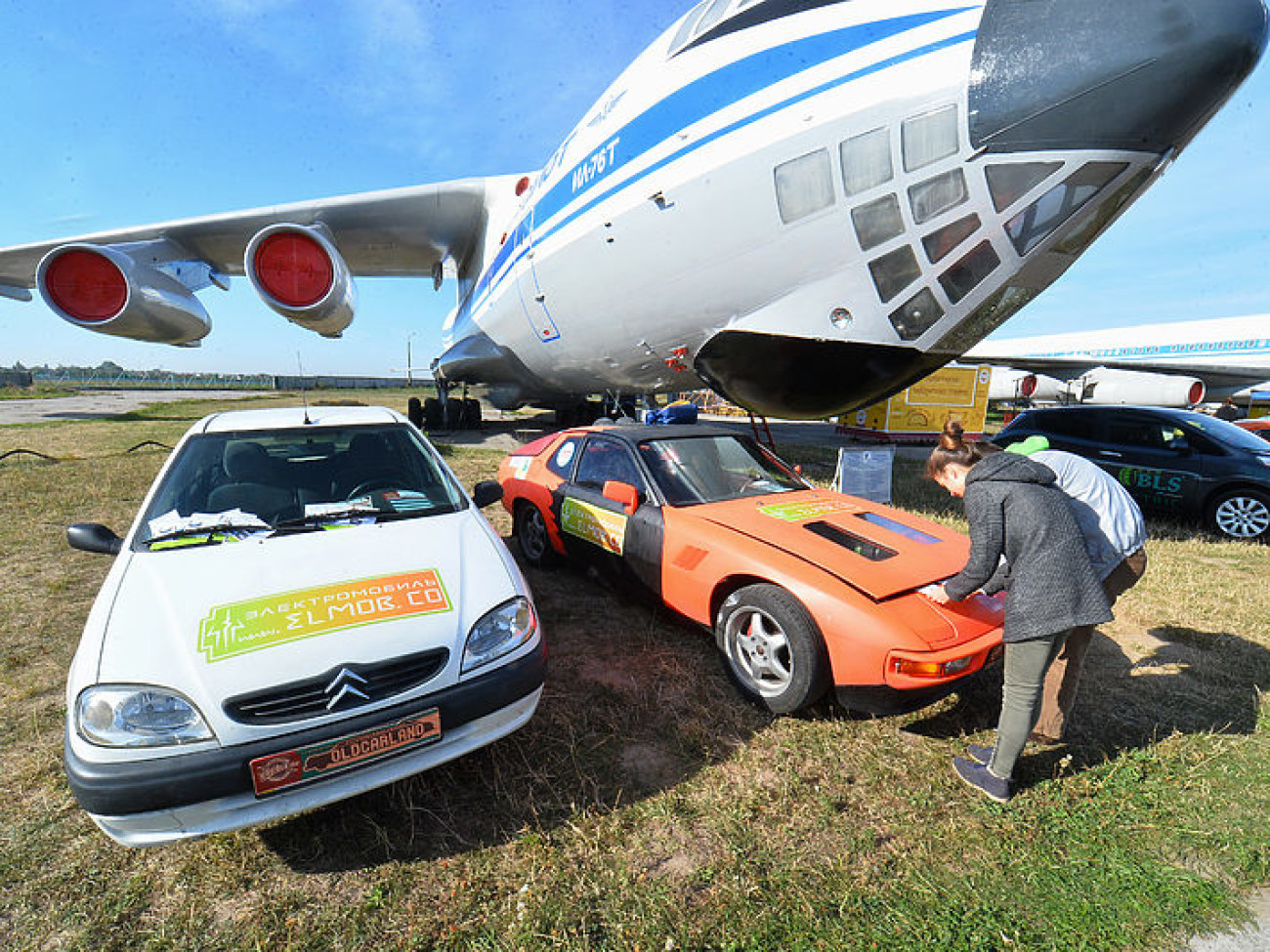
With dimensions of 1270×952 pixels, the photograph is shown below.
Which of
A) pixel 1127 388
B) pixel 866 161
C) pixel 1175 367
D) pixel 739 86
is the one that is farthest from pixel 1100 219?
pixel 1127 388

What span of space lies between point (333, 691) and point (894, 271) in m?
4.24

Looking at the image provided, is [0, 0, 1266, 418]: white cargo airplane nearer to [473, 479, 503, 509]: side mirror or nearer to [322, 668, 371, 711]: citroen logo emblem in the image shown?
[473, 479, 503, 509]: side mirror

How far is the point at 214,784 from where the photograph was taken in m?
1.64

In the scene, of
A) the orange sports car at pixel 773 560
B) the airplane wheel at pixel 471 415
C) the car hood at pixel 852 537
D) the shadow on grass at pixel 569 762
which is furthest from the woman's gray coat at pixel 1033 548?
the airplane wheel at pixel 471 415

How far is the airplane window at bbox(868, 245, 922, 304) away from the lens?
12.5 ft

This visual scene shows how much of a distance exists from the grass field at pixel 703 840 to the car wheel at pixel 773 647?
0.52 feet

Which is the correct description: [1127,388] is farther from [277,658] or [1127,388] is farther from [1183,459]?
[277,658]

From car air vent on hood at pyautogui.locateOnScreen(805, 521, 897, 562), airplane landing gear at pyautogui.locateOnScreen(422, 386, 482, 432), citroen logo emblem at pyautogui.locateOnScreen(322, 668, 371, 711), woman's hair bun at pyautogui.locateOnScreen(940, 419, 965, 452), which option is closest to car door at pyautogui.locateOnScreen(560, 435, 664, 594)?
car air vent on hood at pyautogui.locateOnScreen(805, 521, 897, 562)

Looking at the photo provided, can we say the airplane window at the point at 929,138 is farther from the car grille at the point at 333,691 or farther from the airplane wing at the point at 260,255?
the airplane wing at the point at 260,255

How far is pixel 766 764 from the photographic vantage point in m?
2.38

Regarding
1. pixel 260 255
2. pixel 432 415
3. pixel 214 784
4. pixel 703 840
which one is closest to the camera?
pixel 214 784

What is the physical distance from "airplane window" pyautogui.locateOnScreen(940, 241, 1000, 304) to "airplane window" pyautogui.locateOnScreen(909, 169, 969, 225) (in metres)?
0.37

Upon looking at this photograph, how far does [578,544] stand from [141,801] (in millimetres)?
2756

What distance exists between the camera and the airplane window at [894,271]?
3820mm
